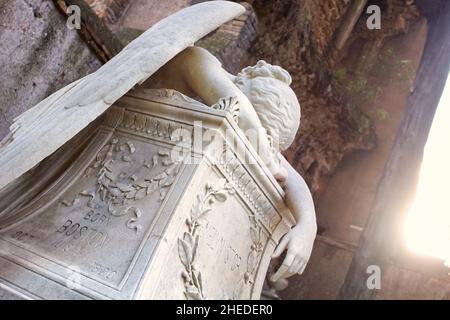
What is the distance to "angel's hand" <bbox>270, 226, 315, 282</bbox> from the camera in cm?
145

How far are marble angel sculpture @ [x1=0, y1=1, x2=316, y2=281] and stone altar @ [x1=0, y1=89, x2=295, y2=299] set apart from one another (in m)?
0.12

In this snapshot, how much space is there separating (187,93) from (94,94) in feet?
1.54

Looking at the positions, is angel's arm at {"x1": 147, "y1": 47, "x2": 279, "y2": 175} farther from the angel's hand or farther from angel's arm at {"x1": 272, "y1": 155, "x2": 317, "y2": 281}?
the angel's hand

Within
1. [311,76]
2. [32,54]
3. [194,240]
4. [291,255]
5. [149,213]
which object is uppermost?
[32,54]

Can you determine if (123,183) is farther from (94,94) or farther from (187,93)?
(187,93)

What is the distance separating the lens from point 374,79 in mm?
7453

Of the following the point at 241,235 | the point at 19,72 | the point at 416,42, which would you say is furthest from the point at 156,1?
the point at 416,42

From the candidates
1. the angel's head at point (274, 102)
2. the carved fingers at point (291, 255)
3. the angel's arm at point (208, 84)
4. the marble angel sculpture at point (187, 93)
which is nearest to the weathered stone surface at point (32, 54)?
the marble angel sculpture at point (187, 93)

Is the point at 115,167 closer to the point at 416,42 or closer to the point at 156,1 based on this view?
the point at 156,1

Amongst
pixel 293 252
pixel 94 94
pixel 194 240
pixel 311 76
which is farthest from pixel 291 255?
pixel 311 76

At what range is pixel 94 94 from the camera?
4.25ft

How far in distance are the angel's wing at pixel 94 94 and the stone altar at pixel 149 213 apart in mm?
155

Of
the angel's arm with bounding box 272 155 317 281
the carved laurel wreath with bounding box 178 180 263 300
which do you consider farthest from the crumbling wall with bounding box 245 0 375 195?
the carved laurel wreath with bounding box 178 180 263 300

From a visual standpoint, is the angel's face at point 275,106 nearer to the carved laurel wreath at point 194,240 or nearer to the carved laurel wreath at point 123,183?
the carved laurel wreath at point 194,240
